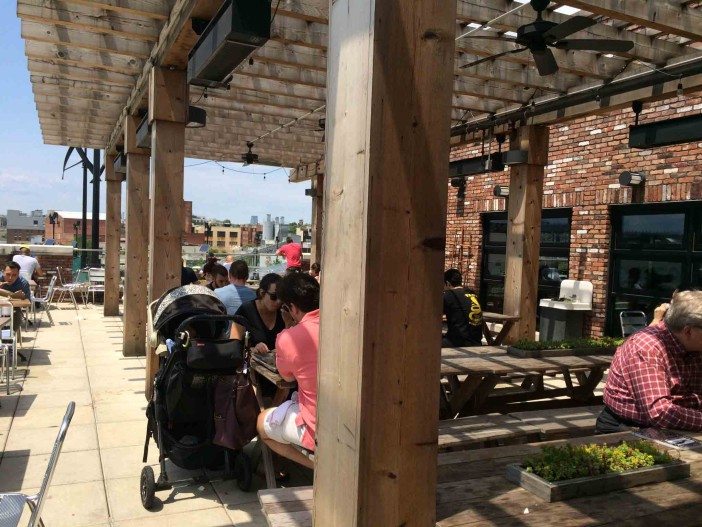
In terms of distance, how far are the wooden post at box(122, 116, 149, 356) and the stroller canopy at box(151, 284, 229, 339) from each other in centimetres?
374

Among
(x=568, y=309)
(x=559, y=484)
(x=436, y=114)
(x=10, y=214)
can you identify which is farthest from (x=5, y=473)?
(x=10, y=214)

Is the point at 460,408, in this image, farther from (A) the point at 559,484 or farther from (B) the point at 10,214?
(B) the point at 10,214

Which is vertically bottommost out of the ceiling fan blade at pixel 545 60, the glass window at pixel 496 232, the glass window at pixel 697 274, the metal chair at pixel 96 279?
the metal chair at pixel 96 279

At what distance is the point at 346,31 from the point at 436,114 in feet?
1.19

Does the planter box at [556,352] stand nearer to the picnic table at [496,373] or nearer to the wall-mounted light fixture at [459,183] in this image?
the picnic table at [496,373]

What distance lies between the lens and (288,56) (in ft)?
20.4

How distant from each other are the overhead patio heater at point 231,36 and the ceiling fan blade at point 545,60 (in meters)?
2.25

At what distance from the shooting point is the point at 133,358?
767cm

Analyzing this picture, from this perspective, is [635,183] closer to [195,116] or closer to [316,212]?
[195,116]

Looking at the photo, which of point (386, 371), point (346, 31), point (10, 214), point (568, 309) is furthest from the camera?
point (10, 214)

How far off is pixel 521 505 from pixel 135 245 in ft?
23.4

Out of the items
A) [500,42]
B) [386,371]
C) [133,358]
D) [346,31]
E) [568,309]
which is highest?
[500,42]

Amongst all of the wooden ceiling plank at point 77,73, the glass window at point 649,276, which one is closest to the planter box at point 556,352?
the glass window at point 649,276

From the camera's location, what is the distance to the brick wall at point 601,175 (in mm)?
7836
